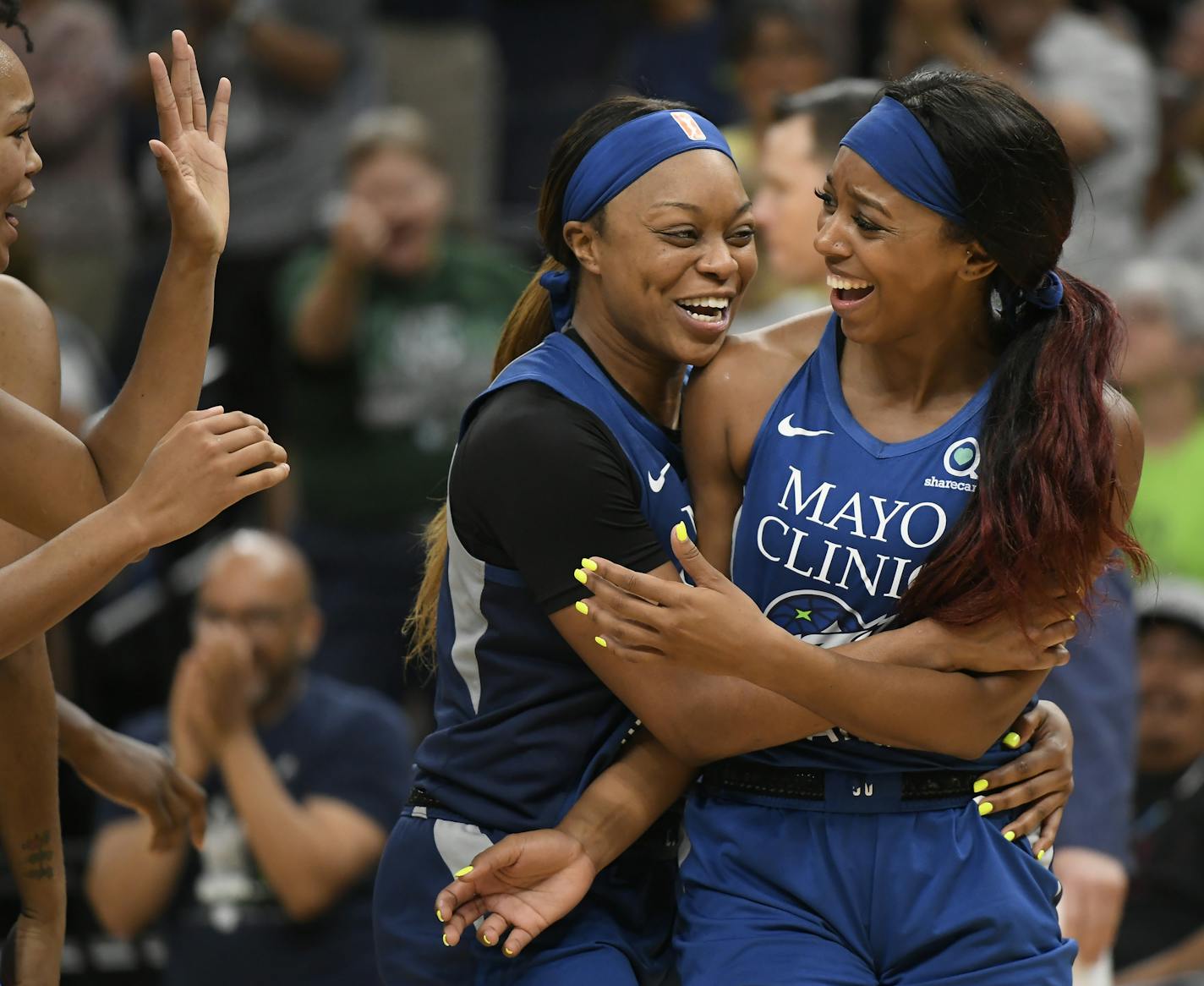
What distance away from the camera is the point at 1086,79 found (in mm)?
7164

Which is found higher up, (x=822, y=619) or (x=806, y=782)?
(x=822, y=619)

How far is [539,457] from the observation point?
3.07m

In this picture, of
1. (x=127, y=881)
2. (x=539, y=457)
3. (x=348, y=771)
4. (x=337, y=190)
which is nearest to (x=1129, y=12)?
(x=337, y=190)

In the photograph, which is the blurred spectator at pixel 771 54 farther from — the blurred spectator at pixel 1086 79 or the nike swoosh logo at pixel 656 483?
the nike swoosh logo at pixel 656 483

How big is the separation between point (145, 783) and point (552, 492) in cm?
120

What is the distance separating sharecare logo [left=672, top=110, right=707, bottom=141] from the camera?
3.29 m

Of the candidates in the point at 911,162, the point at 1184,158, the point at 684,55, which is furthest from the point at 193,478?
the point at 1184,158

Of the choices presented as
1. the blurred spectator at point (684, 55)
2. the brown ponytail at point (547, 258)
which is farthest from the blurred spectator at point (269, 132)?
the brown ponytail at point (547, 258)

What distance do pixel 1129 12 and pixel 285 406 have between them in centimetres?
434

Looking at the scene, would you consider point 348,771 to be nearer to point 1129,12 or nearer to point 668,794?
point 668,794

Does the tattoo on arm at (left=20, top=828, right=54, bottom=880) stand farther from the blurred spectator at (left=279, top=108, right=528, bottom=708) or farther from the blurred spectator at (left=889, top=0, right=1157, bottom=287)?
the blurred spectator at (left=889, top=0, right=1157, bottom=287)

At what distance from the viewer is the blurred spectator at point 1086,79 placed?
6.98 metres

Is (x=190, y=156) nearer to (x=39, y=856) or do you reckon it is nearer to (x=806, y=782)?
(x=39, y=856)

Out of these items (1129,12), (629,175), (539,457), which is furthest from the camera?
(1129,12)
